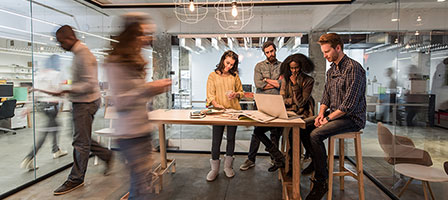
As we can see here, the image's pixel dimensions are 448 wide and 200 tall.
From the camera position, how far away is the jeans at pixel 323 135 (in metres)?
2.13

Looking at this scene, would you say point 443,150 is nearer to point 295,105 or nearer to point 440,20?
point 440,20

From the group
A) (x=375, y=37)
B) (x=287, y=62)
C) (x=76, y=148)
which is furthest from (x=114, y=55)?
(x=375, y=37)

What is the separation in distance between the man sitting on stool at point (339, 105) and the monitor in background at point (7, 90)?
3.12 meters

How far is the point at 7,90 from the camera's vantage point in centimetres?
265

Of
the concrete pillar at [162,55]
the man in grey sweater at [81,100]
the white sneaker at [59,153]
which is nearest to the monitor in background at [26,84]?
the man in grey sweater at [81,100]

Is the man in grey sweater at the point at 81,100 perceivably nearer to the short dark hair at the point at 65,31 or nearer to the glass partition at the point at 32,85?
the short dark hair at the point at 65,31

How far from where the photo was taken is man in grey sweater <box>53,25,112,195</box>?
237cm

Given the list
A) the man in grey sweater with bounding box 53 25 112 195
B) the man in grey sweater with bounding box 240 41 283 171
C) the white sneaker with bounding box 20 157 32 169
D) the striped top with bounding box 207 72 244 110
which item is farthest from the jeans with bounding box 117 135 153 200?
the white sneaker with bounding box 20 157 32 169

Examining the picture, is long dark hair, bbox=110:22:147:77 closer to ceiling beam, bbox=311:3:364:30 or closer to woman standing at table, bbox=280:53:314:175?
woman standing at table, bbox=280:53:314:175

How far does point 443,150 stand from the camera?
2023mm

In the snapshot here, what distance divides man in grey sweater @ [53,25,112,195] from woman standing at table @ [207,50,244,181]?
47.5 inches

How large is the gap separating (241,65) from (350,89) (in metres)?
2.31

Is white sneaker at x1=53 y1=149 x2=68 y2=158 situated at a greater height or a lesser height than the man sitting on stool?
lesser

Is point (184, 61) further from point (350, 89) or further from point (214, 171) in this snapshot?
point (350, 89)
